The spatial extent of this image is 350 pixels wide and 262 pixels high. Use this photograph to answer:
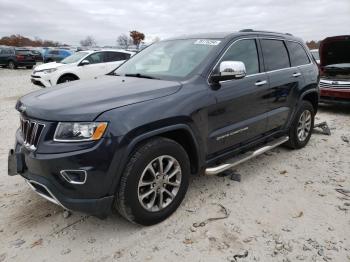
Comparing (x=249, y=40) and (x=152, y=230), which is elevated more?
(x=249, y=40)

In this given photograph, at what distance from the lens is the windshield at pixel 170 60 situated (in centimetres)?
356

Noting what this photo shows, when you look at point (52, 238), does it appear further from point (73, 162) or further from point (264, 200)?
point (264, 200)

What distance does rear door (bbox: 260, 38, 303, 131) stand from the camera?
428 cm

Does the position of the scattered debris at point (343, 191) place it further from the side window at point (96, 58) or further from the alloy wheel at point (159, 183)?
the side window at point (96, 58)

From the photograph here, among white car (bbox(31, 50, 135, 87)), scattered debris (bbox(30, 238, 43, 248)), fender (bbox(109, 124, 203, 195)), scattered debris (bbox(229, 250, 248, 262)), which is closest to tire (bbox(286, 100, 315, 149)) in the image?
scattered debris (bbox(229, 250, 248, 262))

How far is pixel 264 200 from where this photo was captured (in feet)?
11.8

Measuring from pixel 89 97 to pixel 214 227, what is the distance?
1.66 m

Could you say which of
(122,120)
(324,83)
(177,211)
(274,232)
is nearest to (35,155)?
(122,120)

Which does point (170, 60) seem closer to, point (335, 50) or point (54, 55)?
point (335, 50)

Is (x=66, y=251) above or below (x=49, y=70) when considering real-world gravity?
below

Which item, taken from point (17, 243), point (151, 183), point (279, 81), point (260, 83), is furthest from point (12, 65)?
point (151, 183)

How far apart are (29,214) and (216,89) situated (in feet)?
7.53

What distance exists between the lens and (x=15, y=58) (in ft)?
81.6

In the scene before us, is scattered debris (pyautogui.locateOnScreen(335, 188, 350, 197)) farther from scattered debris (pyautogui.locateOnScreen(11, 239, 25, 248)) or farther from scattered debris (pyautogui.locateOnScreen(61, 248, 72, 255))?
scattered debris (pyautogui.locateOnScreen(11, 239, 25, 248))
